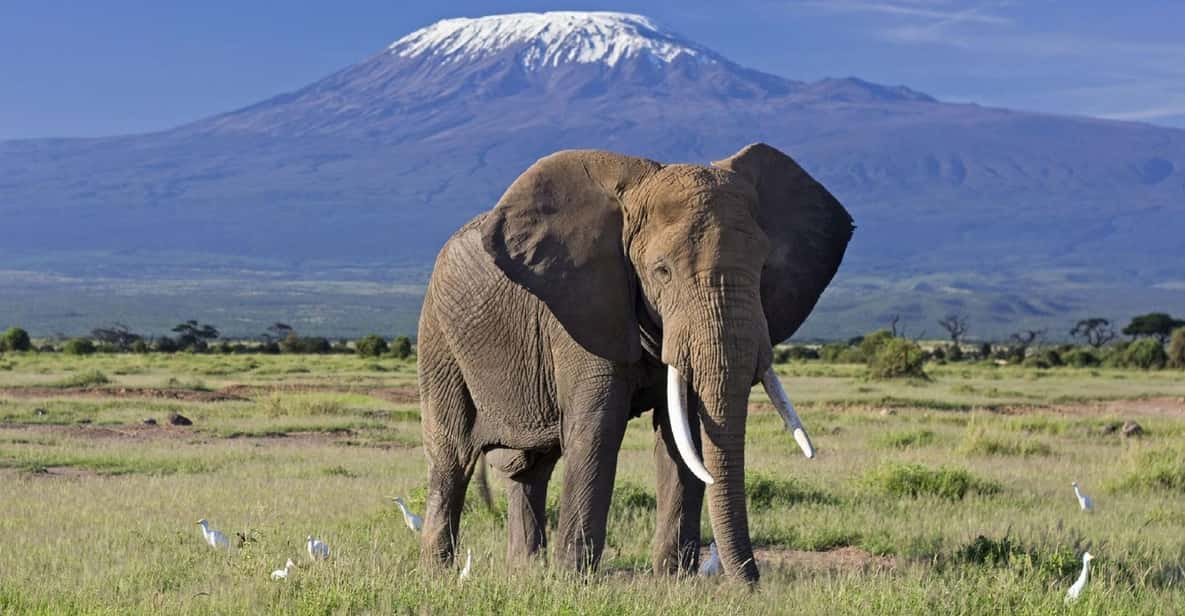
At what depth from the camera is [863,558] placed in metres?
11.4

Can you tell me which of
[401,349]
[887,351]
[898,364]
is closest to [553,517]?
[898,364]

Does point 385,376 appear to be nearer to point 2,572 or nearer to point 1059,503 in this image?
point 1059,503

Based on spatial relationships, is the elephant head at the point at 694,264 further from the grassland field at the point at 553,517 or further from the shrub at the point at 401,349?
the shrub at the point at 401,349

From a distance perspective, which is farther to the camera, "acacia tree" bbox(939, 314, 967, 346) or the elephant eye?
"acacia tree" bbox(939, 314, 967, 346)

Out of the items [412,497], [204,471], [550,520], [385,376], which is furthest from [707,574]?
[385,376]

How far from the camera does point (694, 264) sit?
8430 millimetres

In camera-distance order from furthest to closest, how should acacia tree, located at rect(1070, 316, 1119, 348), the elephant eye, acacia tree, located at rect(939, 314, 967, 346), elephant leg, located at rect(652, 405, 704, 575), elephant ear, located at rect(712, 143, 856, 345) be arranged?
acacia tree, located at rect(1070, 316, 1119, 348) → acacia tree, located at rect(939, 314, 967, 346) → elephant leg, located at rect(652, 405, 704, 575) → elephant ear, located at rect(712, 143, 856, 345) → the elephant eye

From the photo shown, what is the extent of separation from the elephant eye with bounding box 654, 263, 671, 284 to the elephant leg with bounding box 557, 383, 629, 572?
27.6 inches

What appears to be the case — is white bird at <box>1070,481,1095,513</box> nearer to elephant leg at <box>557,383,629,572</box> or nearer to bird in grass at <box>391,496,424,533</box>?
bird in grass at <box>391,496,424,533</box>

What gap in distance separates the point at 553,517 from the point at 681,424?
5.08 m

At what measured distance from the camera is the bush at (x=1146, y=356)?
55.5m

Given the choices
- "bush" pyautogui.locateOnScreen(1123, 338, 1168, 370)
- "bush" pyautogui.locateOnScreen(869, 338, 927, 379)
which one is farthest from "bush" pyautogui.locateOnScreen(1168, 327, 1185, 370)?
"bush" pyautogui.locateOnScreen(869, 338, 927, 379)

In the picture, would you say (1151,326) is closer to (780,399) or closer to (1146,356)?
(1146,356)

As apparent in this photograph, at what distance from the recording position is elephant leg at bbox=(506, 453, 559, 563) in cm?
1052
